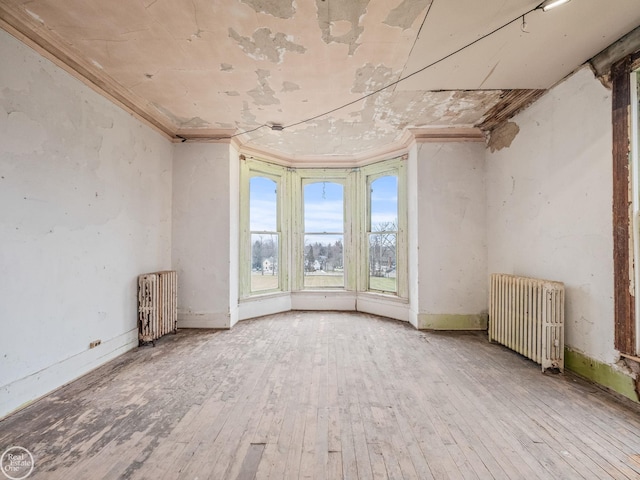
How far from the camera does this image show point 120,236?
317 centimetres

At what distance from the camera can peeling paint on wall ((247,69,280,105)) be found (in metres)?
2.71

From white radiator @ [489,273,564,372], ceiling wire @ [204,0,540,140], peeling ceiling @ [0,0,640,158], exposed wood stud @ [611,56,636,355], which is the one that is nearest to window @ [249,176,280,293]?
ceiling wire @ [204,0,540,140]

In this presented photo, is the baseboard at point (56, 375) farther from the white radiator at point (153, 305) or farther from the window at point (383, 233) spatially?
the window at point (383, 233)

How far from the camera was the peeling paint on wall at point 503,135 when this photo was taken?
349 cm

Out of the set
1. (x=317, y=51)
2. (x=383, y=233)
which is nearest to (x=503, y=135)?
(x=383, y=233)

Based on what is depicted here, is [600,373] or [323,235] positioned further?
[323,235]

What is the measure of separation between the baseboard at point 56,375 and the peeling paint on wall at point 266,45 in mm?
3102

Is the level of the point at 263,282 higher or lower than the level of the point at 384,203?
lower

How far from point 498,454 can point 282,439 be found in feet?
4.25

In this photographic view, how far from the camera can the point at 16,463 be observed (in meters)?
1.59

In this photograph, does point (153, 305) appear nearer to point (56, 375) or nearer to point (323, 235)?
point (56, 375)

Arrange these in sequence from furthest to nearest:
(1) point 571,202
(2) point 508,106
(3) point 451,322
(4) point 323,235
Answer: (4) point 323,235
(3) point 451,322
(2) point 508,106
(1) point 571,202

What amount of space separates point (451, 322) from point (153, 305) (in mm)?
4030

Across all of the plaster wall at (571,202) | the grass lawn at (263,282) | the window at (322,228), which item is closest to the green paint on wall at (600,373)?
the plaster wall at (571,202)
